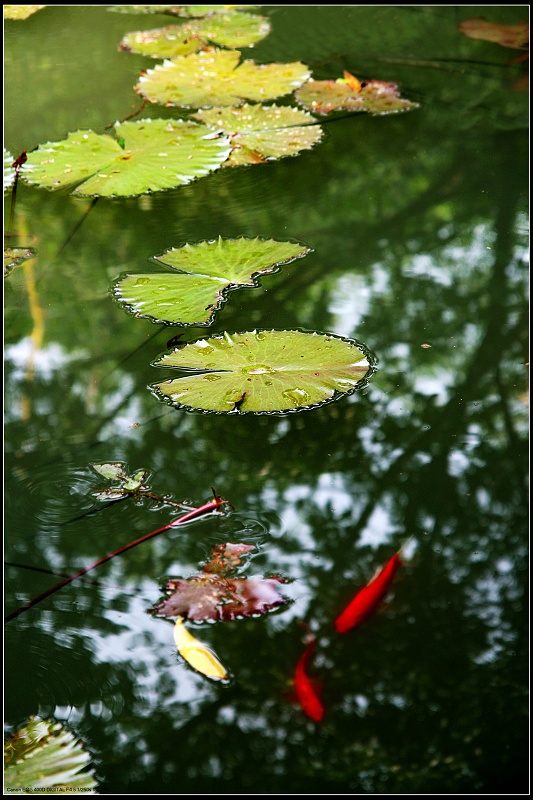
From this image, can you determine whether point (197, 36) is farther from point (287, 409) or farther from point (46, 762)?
point (46, 762)

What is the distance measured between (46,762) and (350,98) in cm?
241

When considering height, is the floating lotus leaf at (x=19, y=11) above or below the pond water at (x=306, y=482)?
above

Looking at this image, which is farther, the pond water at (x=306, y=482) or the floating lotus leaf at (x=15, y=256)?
the floating lotus leaf at (x=15, y=256)

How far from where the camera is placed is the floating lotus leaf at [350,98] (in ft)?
8.84

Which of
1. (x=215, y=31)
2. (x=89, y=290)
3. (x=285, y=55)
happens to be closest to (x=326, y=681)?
(x=89, y=290)

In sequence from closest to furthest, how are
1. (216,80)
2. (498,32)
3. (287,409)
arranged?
(287,409) < (216,80) < (498,32)

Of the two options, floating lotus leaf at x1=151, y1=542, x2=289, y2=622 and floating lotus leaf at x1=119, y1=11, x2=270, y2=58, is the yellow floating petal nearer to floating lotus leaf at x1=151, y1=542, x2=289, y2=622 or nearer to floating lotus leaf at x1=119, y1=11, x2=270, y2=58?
floating lotus leaf at x1=151, y1=542, x2=289, y2=622

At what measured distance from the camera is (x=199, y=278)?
1.89m

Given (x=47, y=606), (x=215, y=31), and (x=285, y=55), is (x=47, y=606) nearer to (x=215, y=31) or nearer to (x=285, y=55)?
(x=285, y=55)

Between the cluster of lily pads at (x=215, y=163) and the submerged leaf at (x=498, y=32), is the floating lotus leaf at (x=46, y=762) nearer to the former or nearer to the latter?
the cluster of lily pads at (x=215, y=163)

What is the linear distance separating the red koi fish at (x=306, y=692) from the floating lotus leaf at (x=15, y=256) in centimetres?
139

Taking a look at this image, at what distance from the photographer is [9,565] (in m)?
1.27

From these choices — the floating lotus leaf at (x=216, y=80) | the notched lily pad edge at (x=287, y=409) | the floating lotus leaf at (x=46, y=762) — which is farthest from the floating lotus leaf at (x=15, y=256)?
the floating lotus leaf at (x=46, y=762)

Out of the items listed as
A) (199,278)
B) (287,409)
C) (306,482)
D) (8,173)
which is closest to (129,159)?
(8,173)
